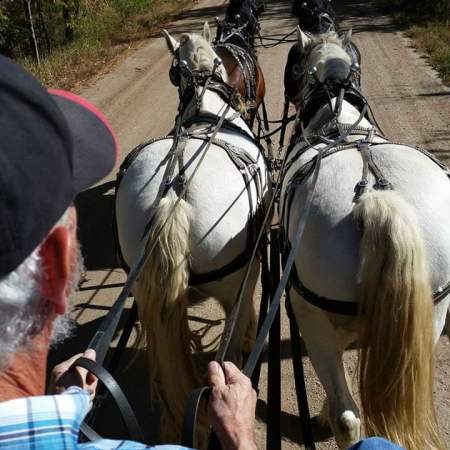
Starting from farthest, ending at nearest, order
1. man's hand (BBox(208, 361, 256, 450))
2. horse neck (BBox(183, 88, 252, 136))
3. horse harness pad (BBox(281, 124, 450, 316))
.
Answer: horse neck (BBox(183, 88, 252, 136))
horse harness pad (BBox(281, 124, 450, 316))
man's hand (BBox(208, 361, 256, 450))

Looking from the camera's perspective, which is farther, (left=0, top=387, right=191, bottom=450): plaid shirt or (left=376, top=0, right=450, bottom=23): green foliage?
(left=376, top=0, right=450, bottom=23): green foliage

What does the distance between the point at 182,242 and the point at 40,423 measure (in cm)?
165

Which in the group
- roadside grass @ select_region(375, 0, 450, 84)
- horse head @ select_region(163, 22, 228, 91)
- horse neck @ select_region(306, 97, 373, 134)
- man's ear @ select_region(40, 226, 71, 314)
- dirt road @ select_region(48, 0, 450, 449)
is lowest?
dirt road @ select_region(48, 0, 450, 449)

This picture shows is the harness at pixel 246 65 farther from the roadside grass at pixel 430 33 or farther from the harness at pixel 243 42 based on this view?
the roadside grass at pixel 430 33

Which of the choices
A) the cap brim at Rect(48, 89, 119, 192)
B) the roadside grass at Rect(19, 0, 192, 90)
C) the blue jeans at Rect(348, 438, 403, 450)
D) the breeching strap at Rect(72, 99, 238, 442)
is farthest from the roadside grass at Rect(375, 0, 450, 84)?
the blue jeans at Rect(348, 438, 403, 450)

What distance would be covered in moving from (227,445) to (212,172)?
1561mm

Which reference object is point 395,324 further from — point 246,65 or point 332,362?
point 246,65

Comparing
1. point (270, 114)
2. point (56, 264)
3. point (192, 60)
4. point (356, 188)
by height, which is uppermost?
point (56, 264)

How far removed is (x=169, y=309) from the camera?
2432 mm

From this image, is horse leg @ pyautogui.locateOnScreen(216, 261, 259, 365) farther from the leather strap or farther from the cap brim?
the cap brim

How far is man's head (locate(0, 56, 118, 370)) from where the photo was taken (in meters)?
0.71

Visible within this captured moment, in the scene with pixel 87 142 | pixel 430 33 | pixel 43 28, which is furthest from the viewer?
pixel 43 28

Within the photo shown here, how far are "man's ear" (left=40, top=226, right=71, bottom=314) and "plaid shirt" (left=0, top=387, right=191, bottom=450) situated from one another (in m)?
0.16

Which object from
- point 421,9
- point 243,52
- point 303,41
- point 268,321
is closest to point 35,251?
point 268,321
